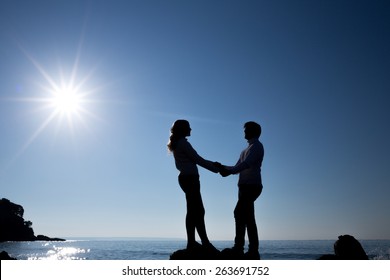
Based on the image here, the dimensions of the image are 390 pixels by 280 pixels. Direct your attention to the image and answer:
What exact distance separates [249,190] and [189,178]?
1.41 m

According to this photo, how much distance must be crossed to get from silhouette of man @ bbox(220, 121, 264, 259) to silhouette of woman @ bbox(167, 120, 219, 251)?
0.71 metres

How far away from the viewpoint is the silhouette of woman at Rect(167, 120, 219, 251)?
748cm

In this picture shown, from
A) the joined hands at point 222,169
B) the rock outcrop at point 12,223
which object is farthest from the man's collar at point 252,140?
the rock outcrop at point 12,223

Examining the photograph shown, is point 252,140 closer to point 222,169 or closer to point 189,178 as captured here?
point 222,169

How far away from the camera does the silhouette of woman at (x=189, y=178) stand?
7.48 m

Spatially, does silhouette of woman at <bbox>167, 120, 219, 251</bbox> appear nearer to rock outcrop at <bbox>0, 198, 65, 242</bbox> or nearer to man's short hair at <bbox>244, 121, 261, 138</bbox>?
man's short hair at <bbox>244, 121, 261, 138</bbox>

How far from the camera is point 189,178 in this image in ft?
24.7

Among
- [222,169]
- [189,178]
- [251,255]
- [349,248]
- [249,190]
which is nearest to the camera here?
[251,255]

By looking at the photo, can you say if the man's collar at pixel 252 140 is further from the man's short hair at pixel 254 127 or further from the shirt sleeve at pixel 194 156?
the shirt sleeve at pixel 194 156

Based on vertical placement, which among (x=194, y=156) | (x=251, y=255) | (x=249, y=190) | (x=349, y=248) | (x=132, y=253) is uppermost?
(x=194, y=156)

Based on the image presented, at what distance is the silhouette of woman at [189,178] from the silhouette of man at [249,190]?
0.71m

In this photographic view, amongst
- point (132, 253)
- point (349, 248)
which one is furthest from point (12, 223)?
point (349, 248)
